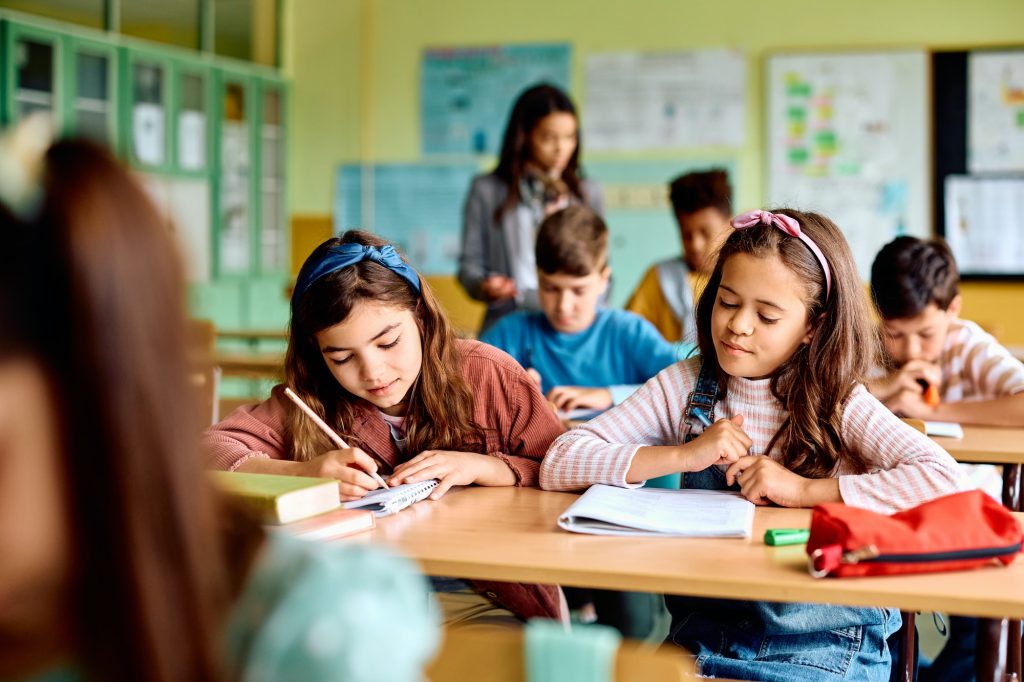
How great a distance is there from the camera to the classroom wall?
5.67 m

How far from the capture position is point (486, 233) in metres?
3.75

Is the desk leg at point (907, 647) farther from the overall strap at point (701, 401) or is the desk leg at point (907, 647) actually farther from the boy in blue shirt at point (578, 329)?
the boy in blue shirt at point (578, 329)

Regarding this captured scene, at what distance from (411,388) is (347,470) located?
0.93 ft

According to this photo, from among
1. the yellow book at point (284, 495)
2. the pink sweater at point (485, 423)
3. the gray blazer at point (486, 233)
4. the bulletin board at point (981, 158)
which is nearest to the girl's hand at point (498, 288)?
the gray blazer at point (486, 233)

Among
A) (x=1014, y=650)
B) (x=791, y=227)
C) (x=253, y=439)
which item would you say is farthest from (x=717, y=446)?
(x=253, y=439)

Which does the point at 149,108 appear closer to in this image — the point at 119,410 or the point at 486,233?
the point at 486,233

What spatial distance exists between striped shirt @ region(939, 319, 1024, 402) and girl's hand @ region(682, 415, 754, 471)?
112 centimetres

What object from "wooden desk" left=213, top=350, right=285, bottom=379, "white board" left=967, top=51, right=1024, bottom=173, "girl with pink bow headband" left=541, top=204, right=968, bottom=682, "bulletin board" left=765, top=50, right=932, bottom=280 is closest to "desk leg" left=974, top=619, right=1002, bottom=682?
"girl with pink bow headband" left=541, top=204, right=968, bottom=682

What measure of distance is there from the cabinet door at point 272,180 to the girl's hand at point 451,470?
5069mm

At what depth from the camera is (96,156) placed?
649 millimetres

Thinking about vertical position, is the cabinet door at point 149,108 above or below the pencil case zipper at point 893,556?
above

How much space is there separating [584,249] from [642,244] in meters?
3.30

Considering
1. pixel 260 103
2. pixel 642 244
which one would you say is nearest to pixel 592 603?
pixel 642 244

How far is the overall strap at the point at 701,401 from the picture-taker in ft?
6.22
